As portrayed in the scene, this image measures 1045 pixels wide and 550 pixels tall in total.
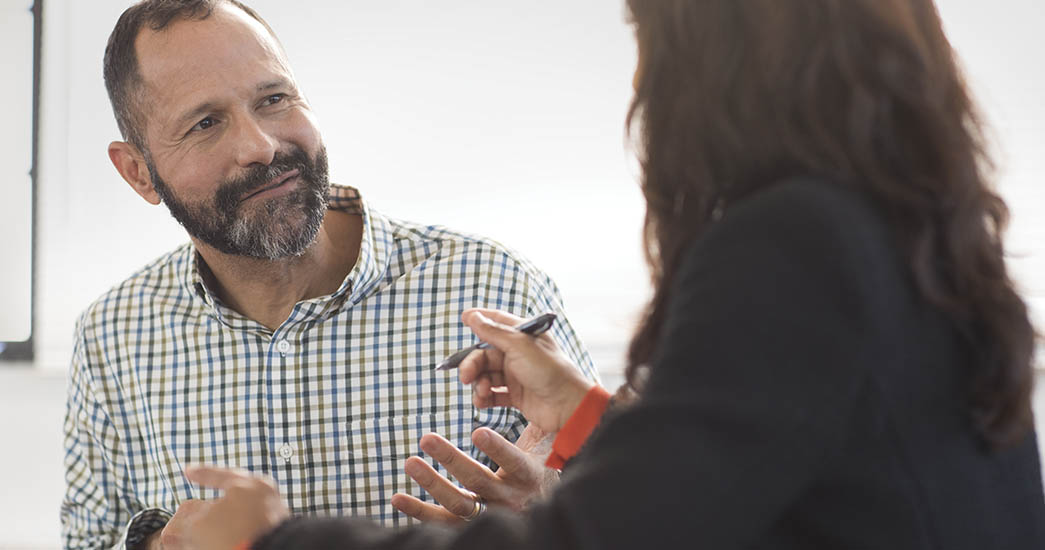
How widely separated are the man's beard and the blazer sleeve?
91 centimetres

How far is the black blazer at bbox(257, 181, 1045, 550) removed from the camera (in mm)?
576

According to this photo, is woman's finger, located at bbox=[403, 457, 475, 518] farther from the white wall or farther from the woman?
the white wall

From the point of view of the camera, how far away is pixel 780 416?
0.58 meters

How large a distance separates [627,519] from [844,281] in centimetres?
20

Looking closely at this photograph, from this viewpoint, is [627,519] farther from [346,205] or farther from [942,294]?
[346,205]

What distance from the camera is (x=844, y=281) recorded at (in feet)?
1.95

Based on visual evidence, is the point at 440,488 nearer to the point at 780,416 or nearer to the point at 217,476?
the point at 217,476

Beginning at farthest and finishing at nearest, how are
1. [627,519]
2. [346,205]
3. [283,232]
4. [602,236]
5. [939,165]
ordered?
[602,236] < [346,205] < [283,232] < [939,165] < [627,519]

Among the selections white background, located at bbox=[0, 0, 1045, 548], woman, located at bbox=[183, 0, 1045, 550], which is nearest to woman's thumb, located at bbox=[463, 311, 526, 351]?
woman, located at bbox=[183, 0, 1045, 550]

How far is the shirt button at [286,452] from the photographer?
1.42m

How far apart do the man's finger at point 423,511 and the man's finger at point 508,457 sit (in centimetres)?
9

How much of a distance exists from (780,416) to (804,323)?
0.20 feet

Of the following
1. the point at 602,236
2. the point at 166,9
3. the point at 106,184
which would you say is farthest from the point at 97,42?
the point at 602,236

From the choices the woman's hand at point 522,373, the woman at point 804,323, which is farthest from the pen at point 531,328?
the woman at point 804,323
